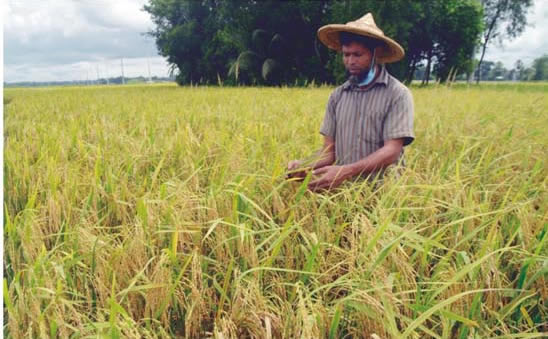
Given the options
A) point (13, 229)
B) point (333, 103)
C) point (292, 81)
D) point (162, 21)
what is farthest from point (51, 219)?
point (162, 21)

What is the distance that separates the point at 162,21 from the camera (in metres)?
23.3

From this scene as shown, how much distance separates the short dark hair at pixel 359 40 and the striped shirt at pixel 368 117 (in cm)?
14

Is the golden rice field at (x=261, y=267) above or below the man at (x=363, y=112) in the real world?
below

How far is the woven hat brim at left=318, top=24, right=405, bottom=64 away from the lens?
162cm

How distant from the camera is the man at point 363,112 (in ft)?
5.21

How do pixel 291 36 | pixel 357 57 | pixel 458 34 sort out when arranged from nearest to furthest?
pixel 357 57 < pixel 291 36 < pixel 458 34

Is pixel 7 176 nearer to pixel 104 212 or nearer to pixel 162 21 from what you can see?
pixel 104 212

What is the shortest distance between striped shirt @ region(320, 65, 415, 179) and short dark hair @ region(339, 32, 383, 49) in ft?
0.47

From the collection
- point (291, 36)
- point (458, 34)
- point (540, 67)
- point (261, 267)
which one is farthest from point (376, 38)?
point (458, 34)

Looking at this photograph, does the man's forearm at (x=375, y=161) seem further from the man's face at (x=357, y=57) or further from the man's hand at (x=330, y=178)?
the man's face at (x=357, y=57)

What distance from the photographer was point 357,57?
1711 millimetres

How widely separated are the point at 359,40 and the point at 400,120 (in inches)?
15.5

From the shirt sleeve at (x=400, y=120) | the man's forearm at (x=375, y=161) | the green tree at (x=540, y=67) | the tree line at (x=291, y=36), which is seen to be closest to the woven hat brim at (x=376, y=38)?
the shirt sleeve at (x=400, y=120)

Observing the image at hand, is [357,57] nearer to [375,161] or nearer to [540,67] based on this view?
[375,161]
